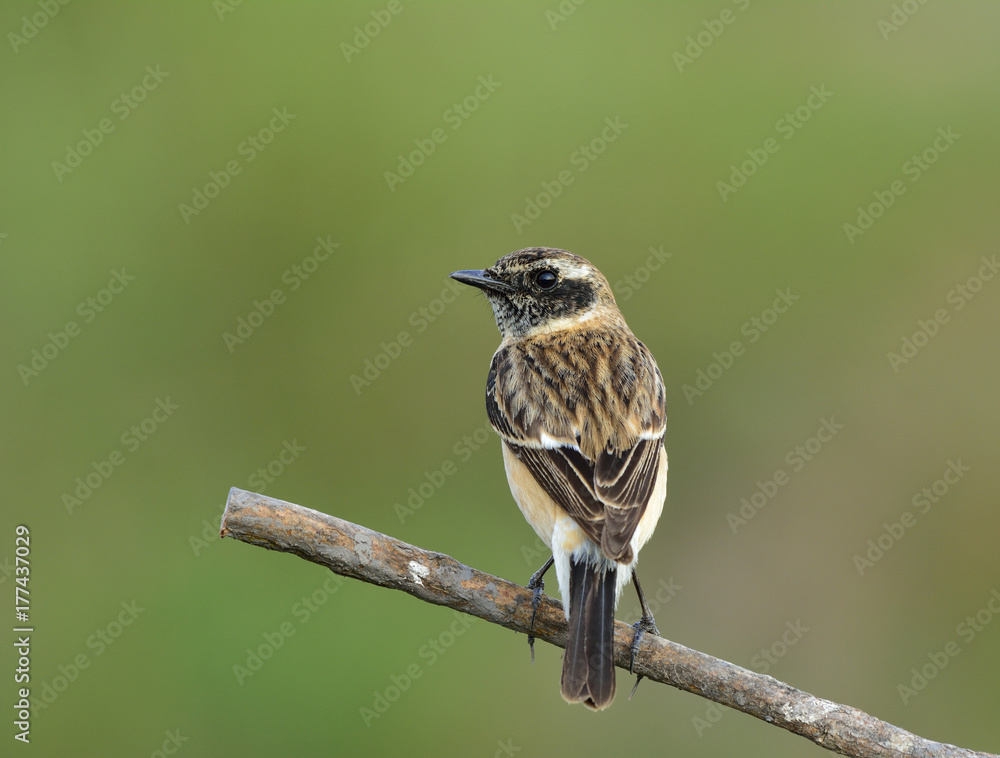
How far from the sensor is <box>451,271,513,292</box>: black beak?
714cm

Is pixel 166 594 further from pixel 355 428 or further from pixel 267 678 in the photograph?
pixel 355 428

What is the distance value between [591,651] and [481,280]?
3.02m

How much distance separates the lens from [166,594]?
9.48 metres

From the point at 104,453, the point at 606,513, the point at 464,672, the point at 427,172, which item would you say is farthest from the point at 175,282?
the point at 606,513

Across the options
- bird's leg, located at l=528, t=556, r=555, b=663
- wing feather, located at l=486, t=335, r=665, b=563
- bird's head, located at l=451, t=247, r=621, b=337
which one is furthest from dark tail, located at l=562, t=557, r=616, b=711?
bird's head, located at l=451, t=247, r=621, b=337

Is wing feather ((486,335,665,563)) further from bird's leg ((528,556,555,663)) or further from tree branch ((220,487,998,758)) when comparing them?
tree branch ((220,487,998,758))

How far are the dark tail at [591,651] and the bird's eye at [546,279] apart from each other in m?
2.63

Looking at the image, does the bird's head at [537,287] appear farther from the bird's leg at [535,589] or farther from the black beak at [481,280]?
the bird's leg at [535,589]

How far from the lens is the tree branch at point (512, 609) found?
15.9 feet

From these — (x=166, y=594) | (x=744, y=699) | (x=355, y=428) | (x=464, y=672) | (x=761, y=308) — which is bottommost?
(x=166, y=594)

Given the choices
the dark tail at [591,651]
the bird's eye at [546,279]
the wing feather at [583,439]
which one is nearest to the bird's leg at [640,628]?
the dark tail at [591,651]

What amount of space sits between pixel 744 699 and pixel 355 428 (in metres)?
6.37

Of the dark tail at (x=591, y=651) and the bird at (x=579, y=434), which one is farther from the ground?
the bird at (x=579, y=434)

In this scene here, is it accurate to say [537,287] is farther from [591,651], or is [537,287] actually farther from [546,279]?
[591,651]
